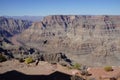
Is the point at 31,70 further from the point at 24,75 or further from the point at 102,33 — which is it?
the point at 102,33

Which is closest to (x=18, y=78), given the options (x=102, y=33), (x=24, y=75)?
(x=24, y=75)

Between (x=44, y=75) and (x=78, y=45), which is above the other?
(x=44, y=75)

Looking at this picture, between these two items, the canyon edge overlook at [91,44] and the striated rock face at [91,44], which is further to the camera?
the striated rock face at [91,44]

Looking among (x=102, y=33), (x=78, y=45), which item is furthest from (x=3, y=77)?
(x=102, y=33)

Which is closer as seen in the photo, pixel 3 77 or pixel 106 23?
pixel 3 77

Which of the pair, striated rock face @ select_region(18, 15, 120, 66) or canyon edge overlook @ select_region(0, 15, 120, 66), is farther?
striated rock face @ select_region(18, 15, 120, 66)

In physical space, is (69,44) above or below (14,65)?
below

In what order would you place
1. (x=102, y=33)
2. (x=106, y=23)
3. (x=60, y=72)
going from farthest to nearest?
1. (x=106, y=23)
2. (x=102, y=33)
3. (x=60, y=72)

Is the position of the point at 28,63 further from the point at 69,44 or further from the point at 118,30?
the point at 118,30

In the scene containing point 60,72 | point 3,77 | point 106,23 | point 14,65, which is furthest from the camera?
point 106,23
